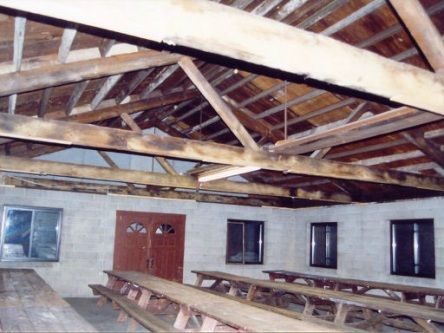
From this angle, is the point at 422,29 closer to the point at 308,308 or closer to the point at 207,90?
the point at 207,90

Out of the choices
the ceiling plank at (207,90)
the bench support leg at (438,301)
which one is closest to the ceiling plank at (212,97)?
the ceiling plank at (207,90)

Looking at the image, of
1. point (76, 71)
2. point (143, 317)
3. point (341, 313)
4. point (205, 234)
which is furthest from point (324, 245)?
point (76, 71)

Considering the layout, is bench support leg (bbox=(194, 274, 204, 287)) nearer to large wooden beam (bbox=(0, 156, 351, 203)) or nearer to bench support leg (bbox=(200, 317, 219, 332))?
large wooden beam (bbox=(0, 156, 351, 203))

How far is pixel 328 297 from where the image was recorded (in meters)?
6.27

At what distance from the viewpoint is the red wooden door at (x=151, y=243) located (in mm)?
10570

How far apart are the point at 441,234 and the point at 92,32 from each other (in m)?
7.55

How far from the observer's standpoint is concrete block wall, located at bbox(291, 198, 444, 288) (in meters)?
8.57

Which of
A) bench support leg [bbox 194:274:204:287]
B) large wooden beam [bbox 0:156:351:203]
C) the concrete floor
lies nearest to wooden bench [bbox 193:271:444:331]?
bench support leg [bbox 194:274:204:287]

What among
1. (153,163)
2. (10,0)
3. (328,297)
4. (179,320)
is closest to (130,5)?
(10,0)

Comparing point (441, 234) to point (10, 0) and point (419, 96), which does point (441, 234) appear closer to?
point (419, 96)

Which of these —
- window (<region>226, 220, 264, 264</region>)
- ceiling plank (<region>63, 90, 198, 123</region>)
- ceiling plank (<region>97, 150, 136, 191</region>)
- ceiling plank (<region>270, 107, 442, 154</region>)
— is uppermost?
ceiling plank (<region>63, 90, 198, 123</region>)

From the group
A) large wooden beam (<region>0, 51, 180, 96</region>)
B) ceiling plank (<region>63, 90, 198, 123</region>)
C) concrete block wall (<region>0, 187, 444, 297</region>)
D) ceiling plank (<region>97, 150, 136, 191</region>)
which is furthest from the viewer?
ceiling plank (<region>97, 150, 136, 191</region>)

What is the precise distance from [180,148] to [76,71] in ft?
5.19

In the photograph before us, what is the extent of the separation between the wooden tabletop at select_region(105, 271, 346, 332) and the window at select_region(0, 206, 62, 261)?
4402 millimetres
